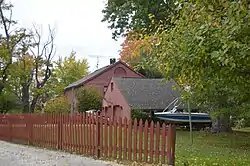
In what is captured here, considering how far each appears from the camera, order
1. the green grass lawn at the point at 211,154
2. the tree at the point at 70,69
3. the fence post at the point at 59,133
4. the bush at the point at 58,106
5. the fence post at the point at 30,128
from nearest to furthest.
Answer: the green grass lawn at the point at 211,154 < the fence post at the point at 59,133 < the fence post at the point at 30,128 < the bush at the point at 58,106 < the tree at the point at 70,69

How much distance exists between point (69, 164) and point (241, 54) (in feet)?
18.4

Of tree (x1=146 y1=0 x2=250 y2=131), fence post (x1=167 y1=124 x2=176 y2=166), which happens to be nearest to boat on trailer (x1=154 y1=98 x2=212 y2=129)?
tree (x1=146 y1=0 x2=250 y2=131)

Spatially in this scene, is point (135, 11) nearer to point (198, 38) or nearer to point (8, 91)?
point (198, 38)

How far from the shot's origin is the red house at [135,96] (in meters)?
37.1

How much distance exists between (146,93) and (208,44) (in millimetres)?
30739

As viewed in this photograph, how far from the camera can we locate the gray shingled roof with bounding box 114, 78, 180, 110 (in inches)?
1465

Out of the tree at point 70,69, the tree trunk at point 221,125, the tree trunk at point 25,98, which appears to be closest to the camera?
the tree trunk at point 221,125

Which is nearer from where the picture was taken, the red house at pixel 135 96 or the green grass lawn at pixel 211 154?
the green grass lawn at pixel 211 154

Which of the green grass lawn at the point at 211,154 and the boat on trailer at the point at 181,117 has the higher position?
the boat on trailer at the point at 181,117

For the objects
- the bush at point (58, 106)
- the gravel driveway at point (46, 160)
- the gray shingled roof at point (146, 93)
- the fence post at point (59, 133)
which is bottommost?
the gravel driveway at point (46, 160)

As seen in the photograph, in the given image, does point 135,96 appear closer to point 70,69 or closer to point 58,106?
point 58,106

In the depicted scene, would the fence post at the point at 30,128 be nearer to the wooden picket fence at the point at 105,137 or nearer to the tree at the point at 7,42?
the wooden picket fence at the point at 105,137

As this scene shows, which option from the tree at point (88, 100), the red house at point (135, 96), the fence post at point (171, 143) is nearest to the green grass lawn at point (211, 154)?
the fence post at point (171, 143)

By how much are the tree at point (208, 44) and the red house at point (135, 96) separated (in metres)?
24.7
